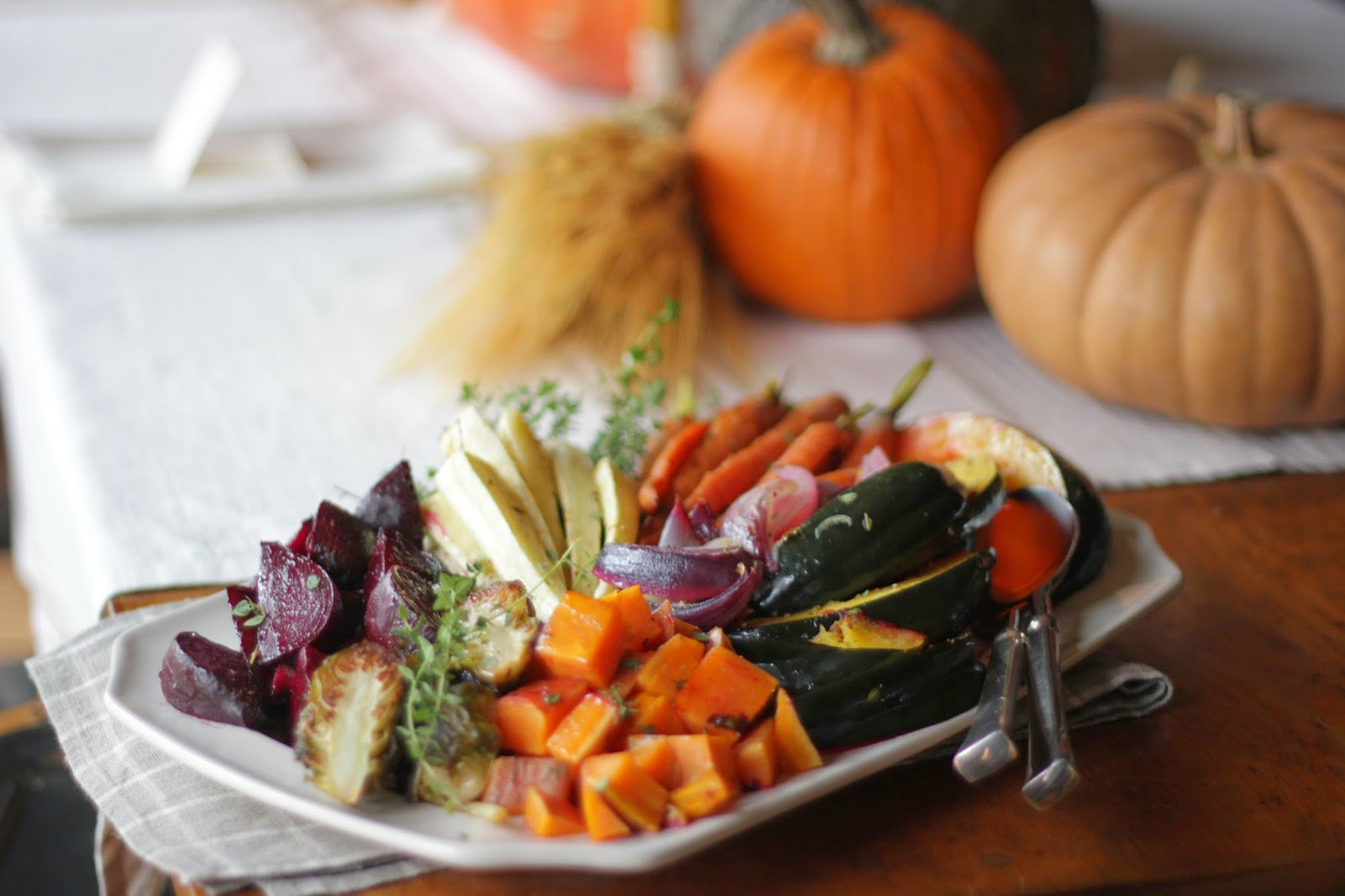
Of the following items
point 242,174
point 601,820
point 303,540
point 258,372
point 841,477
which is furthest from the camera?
point 242,174

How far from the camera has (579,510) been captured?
978 mm

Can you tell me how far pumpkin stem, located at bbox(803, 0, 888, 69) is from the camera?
1627 millimetres

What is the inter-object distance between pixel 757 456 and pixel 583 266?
25.1 inches

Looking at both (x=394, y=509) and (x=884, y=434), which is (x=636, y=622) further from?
(x=884, y=434)

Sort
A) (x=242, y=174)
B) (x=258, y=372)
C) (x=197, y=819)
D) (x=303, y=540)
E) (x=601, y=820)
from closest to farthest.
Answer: (x=601, y=820), (x=197, y=819), (x=303, y=540), (x=258, y=372), (x=242, y=174)

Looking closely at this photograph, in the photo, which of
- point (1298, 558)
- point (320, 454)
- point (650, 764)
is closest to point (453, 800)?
point (650, 764)

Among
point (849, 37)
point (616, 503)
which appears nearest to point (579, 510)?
point (616, 503)

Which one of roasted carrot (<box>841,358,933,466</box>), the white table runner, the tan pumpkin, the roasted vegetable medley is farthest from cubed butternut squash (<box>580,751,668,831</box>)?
the tan pumpkin

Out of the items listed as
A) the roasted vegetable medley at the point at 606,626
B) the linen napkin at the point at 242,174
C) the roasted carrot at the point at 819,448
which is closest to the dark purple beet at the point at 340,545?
the roasted vegetable medley at the point at 606,626

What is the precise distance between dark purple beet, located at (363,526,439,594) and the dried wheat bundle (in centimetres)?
71

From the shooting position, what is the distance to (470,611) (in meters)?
0.82

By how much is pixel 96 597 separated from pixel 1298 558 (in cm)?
112

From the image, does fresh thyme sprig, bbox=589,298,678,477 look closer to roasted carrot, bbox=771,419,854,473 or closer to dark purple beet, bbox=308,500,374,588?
roasted carrot, bbox=771,419,854,473

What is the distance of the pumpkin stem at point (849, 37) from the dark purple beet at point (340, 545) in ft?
3.33
